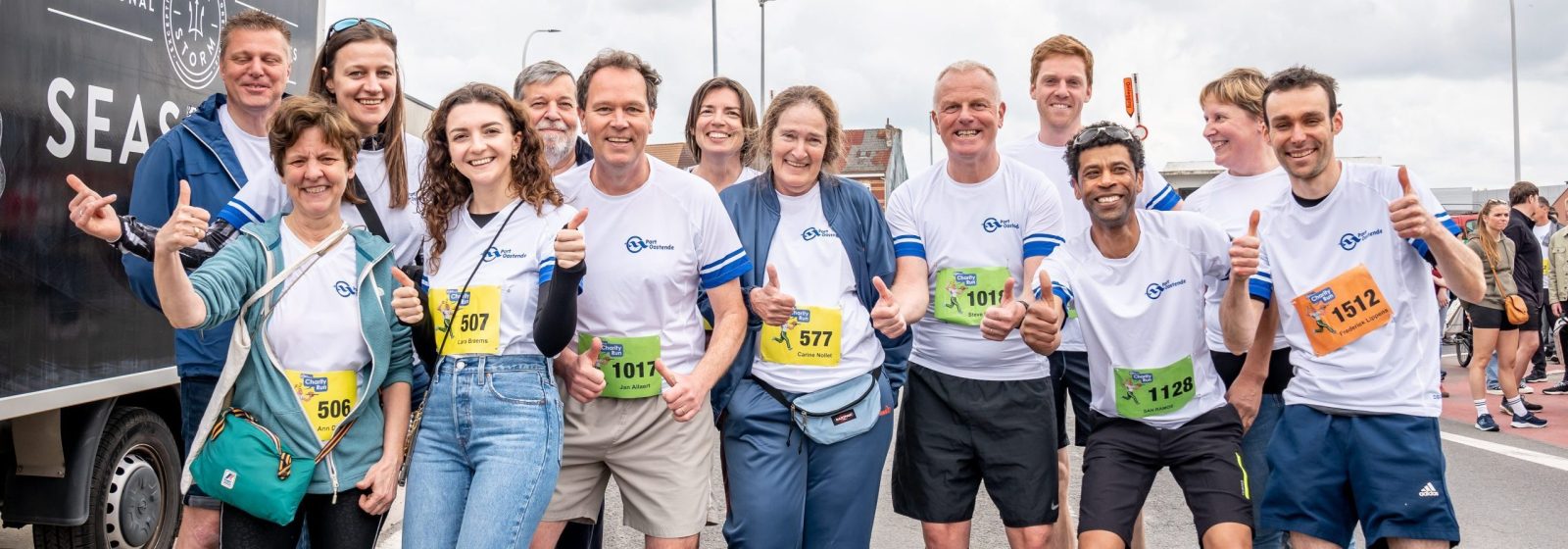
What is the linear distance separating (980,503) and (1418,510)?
11.0ft

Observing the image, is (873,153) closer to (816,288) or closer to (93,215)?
(816,288)

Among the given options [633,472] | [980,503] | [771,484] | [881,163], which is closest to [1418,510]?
[771,484]

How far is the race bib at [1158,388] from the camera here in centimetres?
343

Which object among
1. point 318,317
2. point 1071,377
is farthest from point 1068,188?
point 318,317

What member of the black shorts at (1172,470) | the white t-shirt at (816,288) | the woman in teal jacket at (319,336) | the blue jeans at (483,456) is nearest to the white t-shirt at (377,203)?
the woman in teal jacket at (319,336)

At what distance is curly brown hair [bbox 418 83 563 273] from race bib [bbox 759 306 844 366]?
2.68ft

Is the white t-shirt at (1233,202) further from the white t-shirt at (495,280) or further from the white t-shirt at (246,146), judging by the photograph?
the white t-shirt at (246,146)

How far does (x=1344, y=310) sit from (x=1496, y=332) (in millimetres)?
7313

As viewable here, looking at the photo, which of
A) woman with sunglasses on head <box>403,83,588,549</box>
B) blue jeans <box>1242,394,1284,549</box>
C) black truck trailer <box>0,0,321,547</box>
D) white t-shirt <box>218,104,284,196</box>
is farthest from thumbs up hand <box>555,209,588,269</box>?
blue jeans <box>1242,394,1284,549</box>

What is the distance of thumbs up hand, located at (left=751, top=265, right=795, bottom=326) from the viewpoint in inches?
A: 130

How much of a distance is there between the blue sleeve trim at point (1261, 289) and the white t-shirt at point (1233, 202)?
21 cm

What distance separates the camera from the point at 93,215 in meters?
2.71

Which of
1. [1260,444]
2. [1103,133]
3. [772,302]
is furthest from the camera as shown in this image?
[1260,444]

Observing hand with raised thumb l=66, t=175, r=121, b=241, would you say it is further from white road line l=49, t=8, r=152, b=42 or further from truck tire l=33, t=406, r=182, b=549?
truck tire l=33, t=406, r=182, b=549
